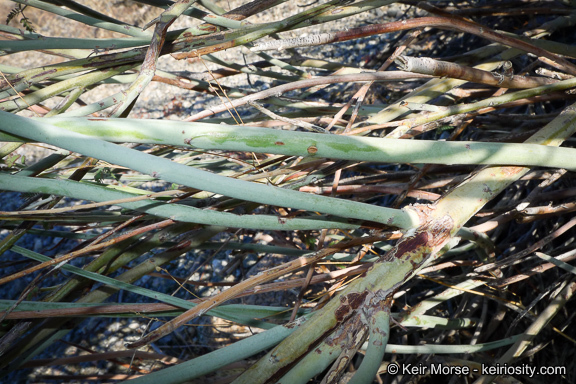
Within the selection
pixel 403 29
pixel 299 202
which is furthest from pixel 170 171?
pixel 403 29

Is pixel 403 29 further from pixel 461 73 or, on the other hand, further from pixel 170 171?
pixel 170 171

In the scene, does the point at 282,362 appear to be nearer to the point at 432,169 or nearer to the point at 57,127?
the point at 57,127

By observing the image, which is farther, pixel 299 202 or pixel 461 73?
pixel 461 73

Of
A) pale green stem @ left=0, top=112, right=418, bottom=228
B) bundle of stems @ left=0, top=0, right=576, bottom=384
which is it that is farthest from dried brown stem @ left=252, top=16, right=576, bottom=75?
pale green stem @ left=0, top=112, right=418, bottom=228

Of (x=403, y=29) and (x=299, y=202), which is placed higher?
(x=403, y=29)

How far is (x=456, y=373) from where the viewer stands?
2.72ft

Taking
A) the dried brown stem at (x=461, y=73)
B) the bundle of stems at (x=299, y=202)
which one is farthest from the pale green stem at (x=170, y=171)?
the dried brown stem at (x=461, y=73)

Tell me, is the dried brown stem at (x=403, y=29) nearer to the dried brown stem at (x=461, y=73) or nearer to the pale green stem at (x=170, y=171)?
the dried brown stem at (x=461, y=73)

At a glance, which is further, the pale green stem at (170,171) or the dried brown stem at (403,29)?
the dried brown stem at (403,29)

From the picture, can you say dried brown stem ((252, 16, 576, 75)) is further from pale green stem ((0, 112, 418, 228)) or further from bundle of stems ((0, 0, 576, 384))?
pale green stem ((0, 112, 418, 228))

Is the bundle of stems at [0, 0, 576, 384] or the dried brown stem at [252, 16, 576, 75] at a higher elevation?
the dried brown stem at [252, 16, 576, 75]

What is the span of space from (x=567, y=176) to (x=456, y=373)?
0.49 meters

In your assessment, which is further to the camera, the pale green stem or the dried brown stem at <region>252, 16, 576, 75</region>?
the dried brown stem at <region>252, 16, 576, 75</region>

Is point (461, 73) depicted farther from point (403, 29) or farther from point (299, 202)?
point (299, 202)
